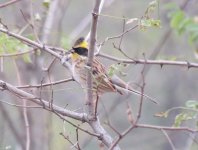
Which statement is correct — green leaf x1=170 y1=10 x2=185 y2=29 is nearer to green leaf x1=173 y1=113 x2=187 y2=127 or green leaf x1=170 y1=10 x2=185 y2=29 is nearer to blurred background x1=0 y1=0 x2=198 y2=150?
green leaf x1=173 y1=113 x2=187 y2=127

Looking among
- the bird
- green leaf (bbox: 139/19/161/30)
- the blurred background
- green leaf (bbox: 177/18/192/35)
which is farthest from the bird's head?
the blurred background

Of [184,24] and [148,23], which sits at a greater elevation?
[148,23]

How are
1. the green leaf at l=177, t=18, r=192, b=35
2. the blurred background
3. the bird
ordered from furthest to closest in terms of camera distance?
the blurred background < the green leaf at l=177, t=18, r=192, b=35 < the bird

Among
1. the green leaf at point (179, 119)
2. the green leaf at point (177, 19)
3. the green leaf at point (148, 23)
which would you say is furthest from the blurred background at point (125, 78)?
the green leaf at point (148, 23)

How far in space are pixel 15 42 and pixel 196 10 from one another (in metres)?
5.09

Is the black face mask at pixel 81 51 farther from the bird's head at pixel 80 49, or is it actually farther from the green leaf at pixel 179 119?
the green leaf at pixel 179 119

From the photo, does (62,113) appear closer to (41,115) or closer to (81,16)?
(41,115)

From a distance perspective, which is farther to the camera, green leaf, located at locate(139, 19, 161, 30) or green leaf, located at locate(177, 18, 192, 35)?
green leaf, located at locate(177, 18, 192, 35)

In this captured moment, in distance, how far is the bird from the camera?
282 cm

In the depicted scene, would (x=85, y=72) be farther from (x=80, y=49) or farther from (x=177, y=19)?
(x=177, y=19)

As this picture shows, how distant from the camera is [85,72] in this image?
2891 mm

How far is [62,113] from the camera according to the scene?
273 cm

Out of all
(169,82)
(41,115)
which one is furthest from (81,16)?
(41,115)

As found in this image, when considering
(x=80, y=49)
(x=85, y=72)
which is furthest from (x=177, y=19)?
(x=85, y=72)
